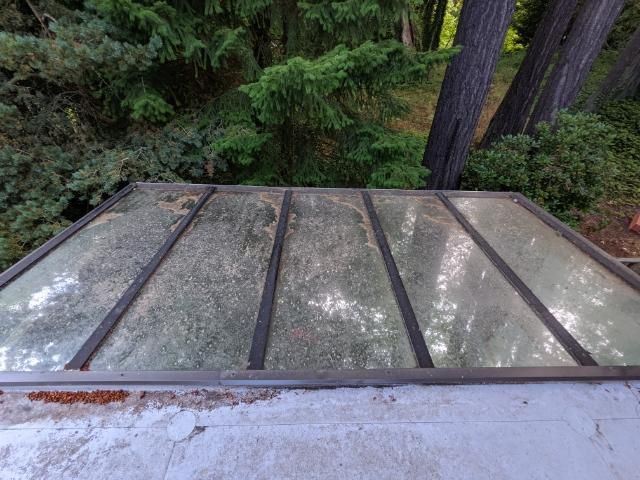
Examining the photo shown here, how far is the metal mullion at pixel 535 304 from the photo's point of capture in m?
1.31

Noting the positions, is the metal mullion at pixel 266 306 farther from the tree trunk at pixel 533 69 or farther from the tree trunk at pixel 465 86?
the tree trunk at pixel 533 69

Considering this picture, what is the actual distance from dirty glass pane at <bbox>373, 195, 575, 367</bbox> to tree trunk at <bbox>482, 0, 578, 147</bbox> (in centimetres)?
420

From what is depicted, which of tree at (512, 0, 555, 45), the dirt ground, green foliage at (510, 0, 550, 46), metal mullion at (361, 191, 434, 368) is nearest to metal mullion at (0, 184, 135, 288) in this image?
metal mullion at (361, 191, 434, 368)

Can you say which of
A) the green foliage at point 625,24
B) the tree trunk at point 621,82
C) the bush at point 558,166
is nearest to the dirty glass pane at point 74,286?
the bush at point 558,166

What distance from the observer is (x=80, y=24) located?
2.72 metres

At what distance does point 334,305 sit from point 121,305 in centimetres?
103

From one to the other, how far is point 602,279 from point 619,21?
45.6 feet

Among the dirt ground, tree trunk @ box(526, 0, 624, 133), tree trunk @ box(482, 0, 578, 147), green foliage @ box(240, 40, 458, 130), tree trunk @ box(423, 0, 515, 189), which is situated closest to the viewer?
green foliage @ box(240, 40, 458, 130)

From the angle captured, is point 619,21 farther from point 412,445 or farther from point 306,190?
point 412,445

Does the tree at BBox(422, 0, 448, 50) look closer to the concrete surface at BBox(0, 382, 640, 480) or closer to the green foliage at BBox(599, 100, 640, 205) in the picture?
the green foliage at BBox(599, 100, 640, 205)

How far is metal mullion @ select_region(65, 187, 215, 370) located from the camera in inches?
47.1

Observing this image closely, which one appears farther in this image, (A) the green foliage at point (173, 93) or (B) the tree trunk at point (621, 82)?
(B) the tree trunk at point (621, 82)

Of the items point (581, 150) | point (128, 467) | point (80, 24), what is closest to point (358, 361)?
point (128, 467)

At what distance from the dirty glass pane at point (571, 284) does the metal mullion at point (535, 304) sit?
4 cm
